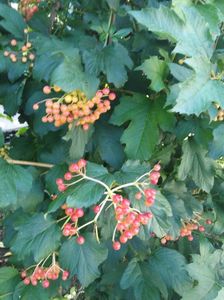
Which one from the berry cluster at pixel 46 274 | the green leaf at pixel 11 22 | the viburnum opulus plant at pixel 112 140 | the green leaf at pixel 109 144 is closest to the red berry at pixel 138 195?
the viburnum opulus plant at pixel 112 140

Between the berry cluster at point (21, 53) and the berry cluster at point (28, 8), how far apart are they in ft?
0.66

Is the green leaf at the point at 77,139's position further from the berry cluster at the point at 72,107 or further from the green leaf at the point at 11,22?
the green leaf at the point at 11,22

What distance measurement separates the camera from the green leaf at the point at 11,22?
Result: 1.27m

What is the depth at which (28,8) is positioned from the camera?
1487 millimetres

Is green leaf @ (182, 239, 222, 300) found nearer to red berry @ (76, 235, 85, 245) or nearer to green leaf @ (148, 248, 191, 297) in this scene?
green leaf @ (148, 248, 191, 297)

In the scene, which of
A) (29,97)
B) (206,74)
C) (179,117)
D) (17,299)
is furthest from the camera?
(17,299)

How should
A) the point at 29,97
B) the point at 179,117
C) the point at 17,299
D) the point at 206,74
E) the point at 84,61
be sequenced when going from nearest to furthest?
the point at 206,74, the point at 84,61, the point at 179,117, the point at 29,97, the point at 17,299

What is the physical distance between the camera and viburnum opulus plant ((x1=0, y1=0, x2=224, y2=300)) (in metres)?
0.93

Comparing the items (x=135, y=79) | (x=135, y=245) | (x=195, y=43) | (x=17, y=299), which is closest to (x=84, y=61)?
(x=135, y=79)

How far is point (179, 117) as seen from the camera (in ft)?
4.06

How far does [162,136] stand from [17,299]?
778 millimetres

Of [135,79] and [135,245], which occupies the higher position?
[135,79]

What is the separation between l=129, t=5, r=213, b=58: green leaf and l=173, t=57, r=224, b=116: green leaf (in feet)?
0.13

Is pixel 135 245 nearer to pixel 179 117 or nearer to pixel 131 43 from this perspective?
pixel 179 117
